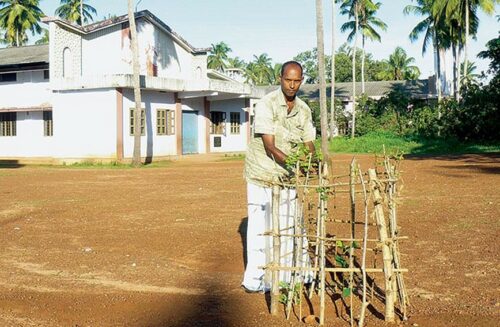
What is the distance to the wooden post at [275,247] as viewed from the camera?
432 cm

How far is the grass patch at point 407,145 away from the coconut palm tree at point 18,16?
26.3 m

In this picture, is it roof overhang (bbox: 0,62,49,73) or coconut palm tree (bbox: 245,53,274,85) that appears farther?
coconut palm tree (bbox: 245,53,274,85)

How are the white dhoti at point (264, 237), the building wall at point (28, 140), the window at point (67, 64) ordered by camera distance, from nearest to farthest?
the white dhoti at point (264, 237), the window at point (67, 64), the building wall at point (28, 140)

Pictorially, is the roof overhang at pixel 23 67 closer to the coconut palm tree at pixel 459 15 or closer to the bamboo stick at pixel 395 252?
the coconut palm tree at pixel 459 15

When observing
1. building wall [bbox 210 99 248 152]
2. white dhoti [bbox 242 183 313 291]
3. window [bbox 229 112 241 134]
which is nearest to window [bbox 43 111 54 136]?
building wall [bbox 210 99 248 152]

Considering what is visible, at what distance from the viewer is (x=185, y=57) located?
100 ft

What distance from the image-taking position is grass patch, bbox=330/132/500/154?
27.6 meters

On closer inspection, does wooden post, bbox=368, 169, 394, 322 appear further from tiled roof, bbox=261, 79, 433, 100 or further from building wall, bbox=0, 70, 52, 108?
tiled roof, bbox=261, 79, 433, 100

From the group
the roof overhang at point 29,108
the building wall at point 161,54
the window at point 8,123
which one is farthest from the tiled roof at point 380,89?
the roof overhang at point 29,108

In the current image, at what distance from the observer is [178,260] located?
20.6ft

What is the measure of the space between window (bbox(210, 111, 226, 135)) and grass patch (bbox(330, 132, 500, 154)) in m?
6.58

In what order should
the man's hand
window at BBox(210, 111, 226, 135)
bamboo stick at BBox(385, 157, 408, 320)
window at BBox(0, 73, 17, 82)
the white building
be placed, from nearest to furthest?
bamboo stick at BBox(385, 157, 408, 320), the man's hand, the white building, window at BBox(0, 73, 17, 82), window at BBox(210, 111, 226, 135)

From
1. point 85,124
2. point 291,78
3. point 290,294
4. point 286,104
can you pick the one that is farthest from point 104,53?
point 290,294

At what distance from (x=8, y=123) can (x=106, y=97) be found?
23.8ft
